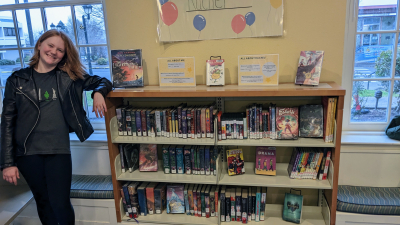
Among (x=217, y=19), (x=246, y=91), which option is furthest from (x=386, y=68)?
(x=217, y=19)

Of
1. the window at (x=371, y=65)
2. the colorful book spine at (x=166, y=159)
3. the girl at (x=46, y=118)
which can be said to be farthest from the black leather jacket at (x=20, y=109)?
the window at (x=371, y=65)

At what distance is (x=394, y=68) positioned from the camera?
225 cm

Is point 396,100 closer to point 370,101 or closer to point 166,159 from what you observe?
point 370,101

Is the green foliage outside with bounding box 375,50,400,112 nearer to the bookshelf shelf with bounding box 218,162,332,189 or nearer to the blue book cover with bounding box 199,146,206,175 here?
the bookshelf shelf with bounding box 218,162,332,189

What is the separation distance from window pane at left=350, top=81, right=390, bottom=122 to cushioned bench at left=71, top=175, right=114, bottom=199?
219 centimetres

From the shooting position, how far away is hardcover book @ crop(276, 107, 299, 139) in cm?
194

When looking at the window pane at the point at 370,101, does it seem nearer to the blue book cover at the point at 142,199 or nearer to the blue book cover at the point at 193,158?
the blue book cover at the point at 193,158

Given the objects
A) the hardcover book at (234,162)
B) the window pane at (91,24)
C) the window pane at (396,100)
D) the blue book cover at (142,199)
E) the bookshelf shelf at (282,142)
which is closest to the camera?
the bookshelf shelf at (282,142)

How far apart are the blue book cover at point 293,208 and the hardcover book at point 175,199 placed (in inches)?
31.5

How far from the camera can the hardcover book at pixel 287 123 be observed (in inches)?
76.2

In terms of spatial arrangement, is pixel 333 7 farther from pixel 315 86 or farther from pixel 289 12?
pixel 315 86

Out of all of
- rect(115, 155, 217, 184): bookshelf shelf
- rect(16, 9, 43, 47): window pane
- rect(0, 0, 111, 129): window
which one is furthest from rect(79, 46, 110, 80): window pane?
rect(115, 155, 217, 184): bookshelf shelf

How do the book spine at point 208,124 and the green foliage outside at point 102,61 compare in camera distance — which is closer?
the book spine at point 208,124

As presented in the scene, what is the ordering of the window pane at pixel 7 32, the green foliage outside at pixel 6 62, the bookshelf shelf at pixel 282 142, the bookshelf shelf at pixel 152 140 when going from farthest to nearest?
1. the green foliage outside at pixel 6 62
2. the window pane at pixel 7 32
3. the bookshelf shelf at pixel 152 140
4. the bookshelf shelf at pixel 282 142
